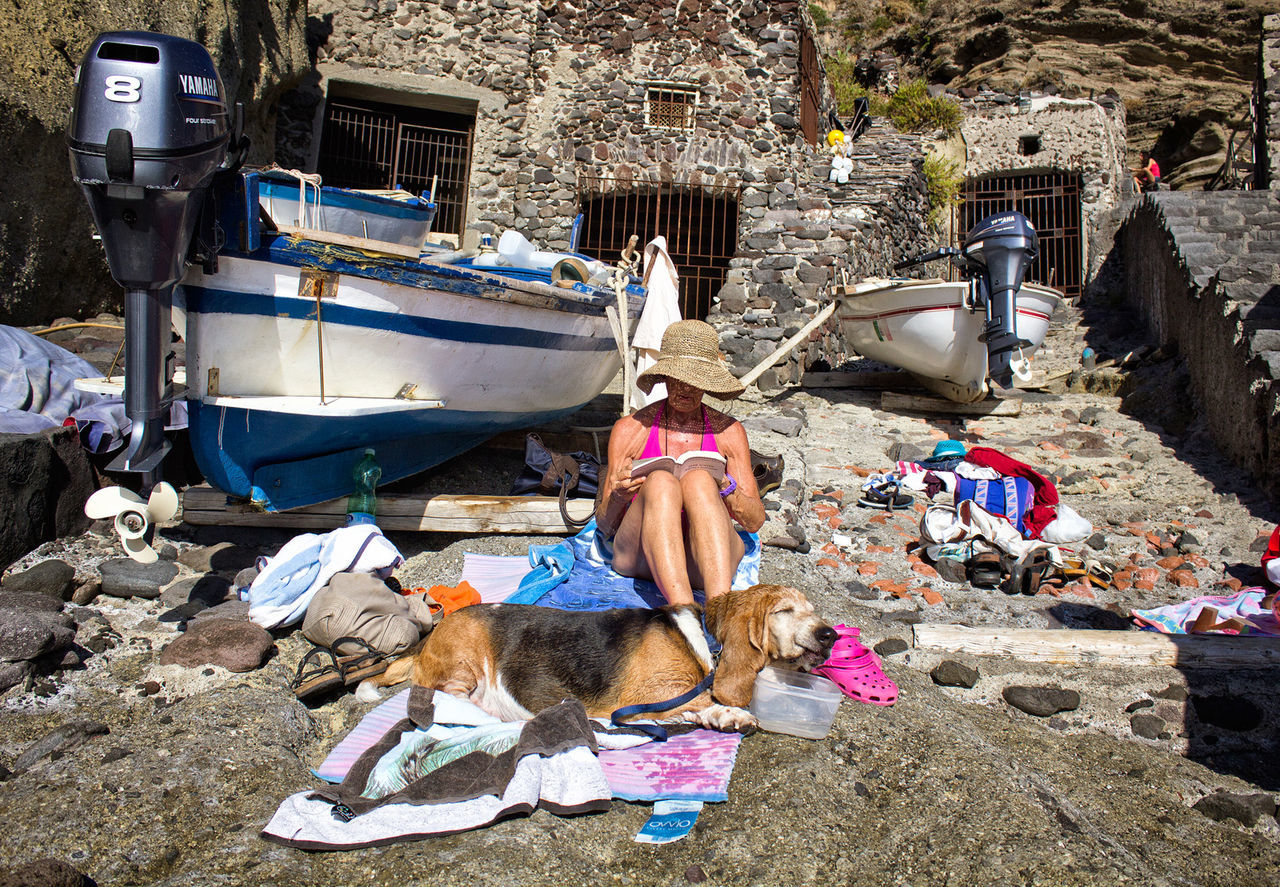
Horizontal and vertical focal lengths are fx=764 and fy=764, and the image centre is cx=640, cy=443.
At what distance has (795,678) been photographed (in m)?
2.58

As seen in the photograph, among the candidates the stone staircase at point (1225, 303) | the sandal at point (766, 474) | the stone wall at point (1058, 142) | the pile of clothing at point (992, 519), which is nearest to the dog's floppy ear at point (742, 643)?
the pile of clothing at point (992, 519)

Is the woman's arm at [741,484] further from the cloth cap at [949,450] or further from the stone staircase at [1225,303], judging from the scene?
the stone staircase at [1225,303]

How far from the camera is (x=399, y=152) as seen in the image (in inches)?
411

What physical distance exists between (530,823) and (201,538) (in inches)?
120

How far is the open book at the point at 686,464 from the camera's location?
3305 millimetres

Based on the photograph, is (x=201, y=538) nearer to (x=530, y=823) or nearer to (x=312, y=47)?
(x=530, y=823)

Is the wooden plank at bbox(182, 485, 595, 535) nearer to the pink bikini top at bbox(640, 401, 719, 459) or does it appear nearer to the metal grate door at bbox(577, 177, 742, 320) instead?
the pink bikini top at bbox(640, 401, 719, 459)

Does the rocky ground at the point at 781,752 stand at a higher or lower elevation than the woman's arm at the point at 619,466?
lower

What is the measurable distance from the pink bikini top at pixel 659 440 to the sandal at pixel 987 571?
1.70 metres

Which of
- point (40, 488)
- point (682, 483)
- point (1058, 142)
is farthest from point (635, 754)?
point (1058, 142)

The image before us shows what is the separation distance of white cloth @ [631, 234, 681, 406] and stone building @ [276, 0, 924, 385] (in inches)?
160

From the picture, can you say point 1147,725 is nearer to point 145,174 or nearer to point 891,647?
point 891,647

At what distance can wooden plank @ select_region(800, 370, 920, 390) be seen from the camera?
834 centimetres

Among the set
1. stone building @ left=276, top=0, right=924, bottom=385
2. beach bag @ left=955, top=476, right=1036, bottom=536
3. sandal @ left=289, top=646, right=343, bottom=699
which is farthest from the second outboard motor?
sandal @ left=289, top=646, right=343, bottom=699
